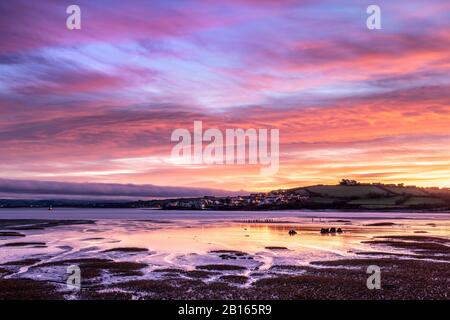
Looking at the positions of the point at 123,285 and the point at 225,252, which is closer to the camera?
the point at 123,285

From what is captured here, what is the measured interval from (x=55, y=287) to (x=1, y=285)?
158 inches

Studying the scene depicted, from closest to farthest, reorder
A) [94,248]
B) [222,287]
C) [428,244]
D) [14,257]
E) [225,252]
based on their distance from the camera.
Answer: [222,287], [14,257], [225,252], [94,248], [428,244]

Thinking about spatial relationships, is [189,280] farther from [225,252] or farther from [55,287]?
[225,252]

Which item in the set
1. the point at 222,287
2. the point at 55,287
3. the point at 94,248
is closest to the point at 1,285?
the point at 55,287

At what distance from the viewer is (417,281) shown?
3550 centimetres

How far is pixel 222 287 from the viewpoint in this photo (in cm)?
3300

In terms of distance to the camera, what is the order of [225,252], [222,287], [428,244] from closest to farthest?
Answer: [222,287], [225,252], [428,244]
